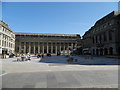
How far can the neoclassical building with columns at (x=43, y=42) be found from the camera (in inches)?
4232

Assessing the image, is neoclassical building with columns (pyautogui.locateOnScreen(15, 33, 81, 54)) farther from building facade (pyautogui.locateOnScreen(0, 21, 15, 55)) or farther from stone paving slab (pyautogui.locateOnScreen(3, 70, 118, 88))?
stone paving slab (pyautogui.locateOnScreen(3, 70, 118, 88))

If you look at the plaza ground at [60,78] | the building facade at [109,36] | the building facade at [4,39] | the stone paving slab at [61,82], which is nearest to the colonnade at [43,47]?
the building facade at [4,39]

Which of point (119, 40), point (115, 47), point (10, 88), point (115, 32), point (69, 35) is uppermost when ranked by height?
point (69, 35)

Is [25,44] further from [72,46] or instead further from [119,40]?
[119,40]

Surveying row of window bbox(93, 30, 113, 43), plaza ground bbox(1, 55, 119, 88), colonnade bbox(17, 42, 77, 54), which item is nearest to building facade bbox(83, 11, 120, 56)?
row of window bbox(93, 30, 113, 43)

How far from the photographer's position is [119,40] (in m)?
39.6

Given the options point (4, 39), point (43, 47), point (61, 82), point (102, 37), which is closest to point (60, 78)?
point (61, 82)

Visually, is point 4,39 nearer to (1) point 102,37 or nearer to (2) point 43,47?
(1) point 102,37

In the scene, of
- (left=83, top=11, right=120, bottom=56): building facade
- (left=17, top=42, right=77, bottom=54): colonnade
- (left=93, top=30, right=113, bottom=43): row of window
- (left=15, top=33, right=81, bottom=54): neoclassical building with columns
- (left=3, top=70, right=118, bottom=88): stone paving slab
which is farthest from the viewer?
(left=17, top=42, right=77, bottom=54): colonnade

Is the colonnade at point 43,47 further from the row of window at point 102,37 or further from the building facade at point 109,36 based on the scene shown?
the building facade at point 109,36

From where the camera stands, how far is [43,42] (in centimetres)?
11150

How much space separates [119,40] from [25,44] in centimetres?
9029

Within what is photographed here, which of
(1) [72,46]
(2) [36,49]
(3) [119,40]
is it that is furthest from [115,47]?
(2) [36,49]

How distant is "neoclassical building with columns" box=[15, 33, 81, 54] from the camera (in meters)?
108
